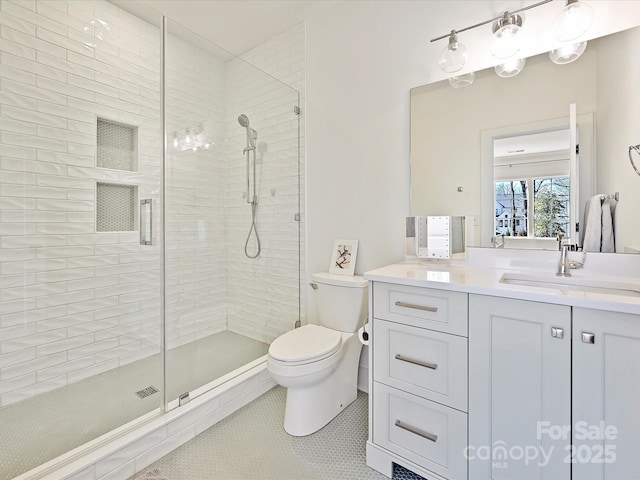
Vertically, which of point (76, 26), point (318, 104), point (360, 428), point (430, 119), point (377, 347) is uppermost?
point (76, 26)

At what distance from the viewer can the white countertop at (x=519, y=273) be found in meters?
0.95

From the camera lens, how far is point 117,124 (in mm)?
2092

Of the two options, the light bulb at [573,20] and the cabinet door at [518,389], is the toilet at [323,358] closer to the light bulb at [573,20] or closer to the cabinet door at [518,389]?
the cabinet door at [518,389]

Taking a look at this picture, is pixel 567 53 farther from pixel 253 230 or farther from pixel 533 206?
pixel 253 230

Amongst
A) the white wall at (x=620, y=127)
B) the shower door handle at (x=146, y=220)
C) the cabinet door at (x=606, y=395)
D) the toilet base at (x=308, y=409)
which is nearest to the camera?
the cabinet door at (x=606, y=395)

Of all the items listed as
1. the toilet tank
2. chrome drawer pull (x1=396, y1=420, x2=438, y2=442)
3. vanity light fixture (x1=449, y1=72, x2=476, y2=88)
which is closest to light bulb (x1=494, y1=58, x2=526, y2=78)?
vanity light fixture (x1=449, y1=72, x2=476, y2=88)

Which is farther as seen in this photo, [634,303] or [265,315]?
[265,315]

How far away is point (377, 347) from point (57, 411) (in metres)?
1.77

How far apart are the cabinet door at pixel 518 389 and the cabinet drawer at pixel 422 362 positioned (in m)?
0.04

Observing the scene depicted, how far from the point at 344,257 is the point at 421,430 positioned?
1.09m

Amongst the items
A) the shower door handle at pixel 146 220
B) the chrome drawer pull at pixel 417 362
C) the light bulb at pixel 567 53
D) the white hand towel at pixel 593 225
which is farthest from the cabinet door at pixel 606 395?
the shower door handle at pixel 146 220

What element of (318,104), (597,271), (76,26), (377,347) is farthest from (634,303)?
(76,26)

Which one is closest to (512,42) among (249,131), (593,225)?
(593,225)

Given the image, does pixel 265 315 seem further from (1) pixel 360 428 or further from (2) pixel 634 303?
(2) pixel 634 303
